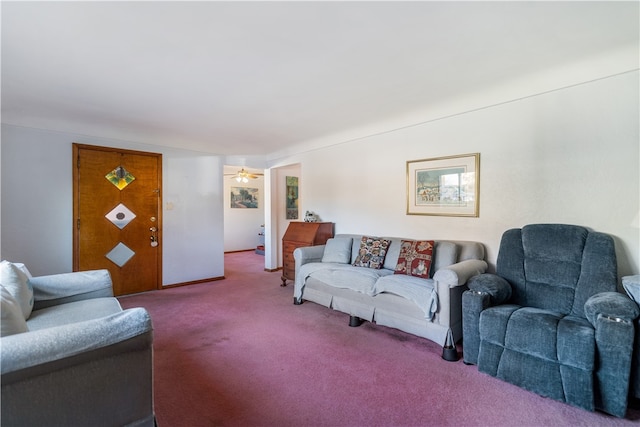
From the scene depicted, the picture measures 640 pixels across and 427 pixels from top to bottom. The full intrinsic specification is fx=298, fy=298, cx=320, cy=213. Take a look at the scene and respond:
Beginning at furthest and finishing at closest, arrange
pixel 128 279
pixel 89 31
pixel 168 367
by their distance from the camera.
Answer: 1. pixel 128 279
2. pixel 168 367
3. pixel 89 31

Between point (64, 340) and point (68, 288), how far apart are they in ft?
5.46

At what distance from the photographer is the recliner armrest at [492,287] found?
7.58ft

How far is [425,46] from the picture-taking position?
2.11m

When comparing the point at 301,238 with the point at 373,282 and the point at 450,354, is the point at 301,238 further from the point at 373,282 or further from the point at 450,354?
the point at 450,354

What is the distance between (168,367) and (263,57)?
2.49 m

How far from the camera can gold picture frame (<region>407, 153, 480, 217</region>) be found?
316cm

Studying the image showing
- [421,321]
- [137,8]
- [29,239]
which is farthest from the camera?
[29,239]

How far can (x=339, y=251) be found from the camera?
3.93 metres

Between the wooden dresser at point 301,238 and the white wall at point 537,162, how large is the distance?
2.67 feet

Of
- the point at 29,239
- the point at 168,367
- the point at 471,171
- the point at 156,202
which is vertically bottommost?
the point at 168,367

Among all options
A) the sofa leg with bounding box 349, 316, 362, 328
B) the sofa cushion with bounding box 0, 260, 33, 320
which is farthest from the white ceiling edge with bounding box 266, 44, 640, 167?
the sofa cushion with bounding box 0, 260, 33, 320

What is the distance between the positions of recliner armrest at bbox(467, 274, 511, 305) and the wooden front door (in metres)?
4.35

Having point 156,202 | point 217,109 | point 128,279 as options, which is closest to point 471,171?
point 217,109

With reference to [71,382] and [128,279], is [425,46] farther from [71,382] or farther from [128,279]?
[128,279]
